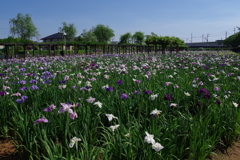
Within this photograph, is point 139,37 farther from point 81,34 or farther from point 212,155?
point 212,155

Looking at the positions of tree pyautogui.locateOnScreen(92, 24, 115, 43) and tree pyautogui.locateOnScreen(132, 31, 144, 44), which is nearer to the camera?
tree pyautogui.locateOnScreen(92, 24, 115, 43)

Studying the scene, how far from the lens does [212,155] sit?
8.59ft

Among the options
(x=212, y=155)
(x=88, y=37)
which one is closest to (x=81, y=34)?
(x=88, y=37)

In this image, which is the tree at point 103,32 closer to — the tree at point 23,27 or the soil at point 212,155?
the tree at point 23,27

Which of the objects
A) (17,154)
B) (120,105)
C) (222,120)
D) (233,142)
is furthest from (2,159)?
(233,142)

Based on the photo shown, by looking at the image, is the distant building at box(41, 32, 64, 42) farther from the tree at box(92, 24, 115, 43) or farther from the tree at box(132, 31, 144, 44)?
the tree at box(132, 31, 144, 44)

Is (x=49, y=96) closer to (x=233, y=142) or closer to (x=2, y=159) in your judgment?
(x=2, y=159)

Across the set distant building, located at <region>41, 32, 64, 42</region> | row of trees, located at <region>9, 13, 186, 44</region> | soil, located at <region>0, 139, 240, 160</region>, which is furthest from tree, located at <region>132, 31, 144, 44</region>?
soil, located at <region>0, 139, 240, 160</region>

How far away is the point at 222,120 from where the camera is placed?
2.84 m

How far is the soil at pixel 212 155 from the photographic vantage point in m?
2.53

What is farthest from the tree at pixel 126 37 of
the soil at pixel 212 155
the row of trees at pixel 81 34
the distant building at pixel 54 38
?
the soil at pixel 212 155

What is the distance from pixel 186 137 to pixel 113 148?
90cm

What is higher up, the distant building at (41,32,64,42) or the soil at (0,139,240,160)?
the distant building at (41,32,64,42)

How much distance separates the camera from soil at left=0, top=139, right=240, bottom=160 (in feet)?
8.29
